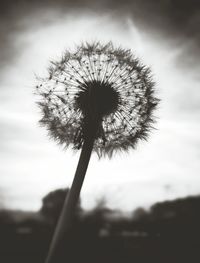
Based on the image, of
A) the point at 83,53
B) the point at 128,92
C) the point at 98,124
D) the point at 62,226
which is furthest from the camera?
the point at 83,53

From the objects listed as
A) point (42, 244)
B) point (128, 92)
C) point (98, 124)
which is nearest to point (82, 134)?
point (98, 124)

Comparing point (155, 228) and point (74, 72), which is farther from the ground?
point (74, 72)

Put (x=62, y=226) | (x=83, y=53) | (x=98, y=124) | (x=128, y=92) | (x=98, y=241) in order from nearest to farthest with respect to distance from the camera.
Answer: (x=62, y=226), (x=98, y=124), (x=128, y=92), (x=83, y=53), (x=98, y=241)

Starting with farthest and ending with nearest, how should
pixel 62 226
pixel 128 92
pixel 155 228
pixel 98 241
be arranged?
1. pixel 155 228
2. pixel 98 241
3. pixel 128 92
4. pixel 62 226

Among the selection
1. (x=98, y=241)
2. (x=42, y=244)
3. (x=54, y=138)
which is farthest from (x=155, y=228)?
(x=54, y=138)

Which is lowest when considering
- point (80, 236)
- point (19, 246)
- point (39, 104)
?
point (19, 246)

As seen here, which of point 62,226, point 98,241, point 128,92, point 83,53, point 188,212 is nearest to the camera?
point 62,226

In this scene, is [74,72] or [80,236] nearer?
[74,72]

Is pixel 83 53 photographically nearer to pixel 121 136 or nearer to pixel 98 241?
pixel 121 136

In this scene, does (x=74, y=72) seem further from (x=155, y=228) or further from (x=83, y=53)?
(x=155, y=228)
